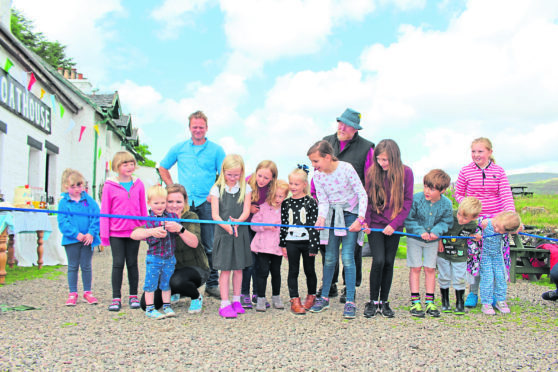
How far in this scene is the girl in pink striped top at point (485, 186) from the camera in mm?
4891

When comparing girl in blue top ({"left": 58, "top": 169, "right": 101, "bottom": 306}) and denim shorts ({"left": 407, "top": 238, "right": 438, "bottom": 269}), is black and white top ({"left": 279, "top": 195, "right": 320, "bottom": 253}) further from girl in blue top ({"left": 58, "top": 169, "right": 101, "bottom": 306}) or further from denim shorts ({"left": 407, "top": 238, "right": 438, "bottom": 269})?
girl in blue top ({"left": 58, "top": 169, "right": 101, "bottom": 306})

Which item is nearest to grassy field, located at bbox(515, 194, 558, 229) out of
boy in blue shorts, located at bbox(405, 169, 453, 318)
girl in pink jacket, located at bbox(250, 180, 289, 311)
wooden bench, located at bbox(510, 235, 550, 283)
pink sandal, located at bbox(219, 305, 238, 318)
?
wooden bench, located at bbox(510, 235, 550, 283)

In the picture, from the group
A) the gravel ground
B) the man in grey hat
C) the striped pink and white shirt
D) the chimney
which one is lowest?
the gravel ground

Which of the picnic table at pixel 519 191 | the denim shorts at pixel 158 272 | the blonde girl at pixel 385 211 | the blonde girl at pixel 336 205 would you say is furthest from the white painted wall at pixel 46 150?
the picnic table at pixel 519 191

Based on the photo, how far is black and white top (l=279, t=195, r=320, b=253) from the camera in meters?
4.55

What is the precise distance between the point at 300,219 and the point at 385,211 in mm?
849

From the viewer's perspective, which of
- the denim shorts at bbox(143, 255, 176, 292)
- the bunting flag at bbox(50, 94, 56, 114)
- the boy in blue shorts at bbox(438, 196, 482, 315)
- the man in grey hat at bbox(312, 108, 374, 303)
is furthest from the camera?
the bunting flag at bbox(50, 94, 56, 114)

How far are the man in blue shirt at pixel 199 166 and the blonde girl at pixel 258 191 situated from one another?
0.56 m

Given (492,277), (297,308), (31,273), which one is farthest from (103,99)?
(492,277)

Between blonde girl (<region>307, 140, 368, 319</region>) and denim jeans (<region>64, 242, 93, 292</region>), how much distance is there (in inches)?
98.9

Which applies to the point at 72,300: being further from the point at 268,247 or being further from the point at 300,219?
the point at 300,219

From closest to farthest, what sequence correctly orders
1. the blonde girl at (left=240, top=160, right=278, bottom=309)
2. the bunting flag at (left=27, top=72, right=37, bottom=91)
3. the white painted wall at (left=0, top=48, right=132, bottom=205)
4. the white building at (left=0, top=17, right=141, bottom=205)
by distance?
1. the blonde girl at (left=240, top=160, right=278, bottom=309)
2. the white building at (left=0, top=17, right=141, bottom=205)
3. the white painted wall at (left=0, top=48, right=132, bottom=205)
4. the bunting flag at (left=27, top=72, right=37, bottom=91)

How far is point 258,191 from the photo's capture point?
484 cm

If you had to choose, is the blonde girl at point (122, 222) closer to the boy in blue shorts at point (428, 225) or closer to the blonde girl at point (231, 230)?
the blonde girl at point (231, 230)
